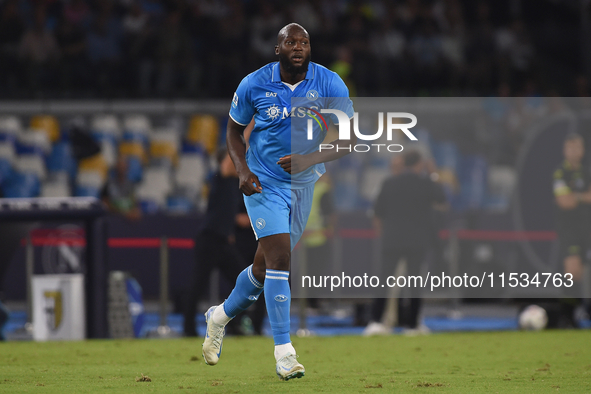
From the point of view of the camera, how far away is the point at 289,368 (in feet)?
18.3

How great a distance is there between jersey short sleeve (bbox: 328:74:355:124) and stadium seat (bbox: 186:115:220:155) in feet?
32.5

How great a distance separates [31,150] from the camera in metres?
15.5

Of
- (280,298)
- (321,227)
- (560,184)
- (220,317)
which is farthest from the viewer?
(321,227)

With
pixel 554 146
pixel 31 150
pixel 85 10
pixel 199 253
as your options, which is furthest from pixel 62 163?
pixel 554 146

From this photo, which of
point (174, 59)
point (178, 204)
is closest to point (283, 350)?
point (178, 204)

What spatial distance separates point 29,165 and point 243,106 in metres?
10.3

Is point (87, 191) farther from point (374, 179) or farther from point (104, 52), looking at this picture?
point (374, 179)

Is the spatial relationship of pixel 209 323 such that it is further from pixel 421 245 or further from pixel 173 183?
pixel 173 183

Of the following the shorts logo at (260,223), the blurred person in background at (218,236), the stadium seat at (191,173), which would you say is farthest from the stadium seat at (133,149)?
the shorts logo at (260,223)

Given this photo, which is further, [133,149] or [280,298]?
[133,149]

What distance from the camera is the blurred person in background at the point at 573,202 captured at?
10133 millimetres

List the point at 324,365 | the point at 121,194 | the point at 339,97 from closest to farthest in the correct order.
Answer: the point at 339,97
the point at 324,365
the point at 121,194

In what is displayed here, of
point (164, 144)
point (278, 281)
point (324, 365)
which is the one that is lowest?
point (324, 365)

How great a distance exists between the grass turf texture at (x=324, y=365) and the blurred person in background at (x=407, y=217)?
0.91m
